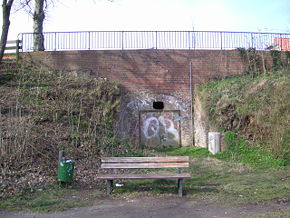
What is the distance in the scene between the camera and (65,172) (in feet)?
24.7

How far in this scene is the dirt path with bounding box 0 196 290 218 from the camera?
18.3 ft

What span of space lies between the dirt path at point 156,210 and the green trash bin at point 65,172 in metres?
1.48

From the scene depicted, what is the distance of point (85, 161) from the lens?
946 cm

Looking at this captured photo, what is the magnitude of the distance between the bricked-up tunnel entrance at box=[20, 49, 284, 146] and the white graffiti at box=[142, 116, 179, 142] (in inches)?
1.9

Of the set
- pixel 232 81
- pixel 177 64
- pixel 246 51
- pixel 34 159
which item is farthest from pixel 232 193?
pixel 246 51

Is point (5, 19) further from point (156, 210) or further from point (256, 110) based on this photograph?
point (256, 110)

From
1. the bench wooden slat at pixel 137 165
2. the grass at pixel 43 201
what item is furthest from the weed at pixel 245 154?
the grass at pixel 43 201

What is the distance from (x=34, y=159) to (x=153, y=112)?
7225mm

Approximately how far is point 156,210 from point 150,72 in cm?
1016

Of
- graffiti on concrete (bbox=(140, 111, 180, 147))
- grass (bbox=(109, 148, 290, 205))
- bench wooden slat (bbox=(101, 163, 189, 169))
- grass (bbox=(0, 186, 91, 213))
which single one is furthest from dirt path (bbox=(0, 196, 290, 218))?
Result: graffiti on concrete (bbox=(140, 111, 180, 147))

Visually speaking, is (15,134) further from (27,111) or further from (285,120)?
(285,120)

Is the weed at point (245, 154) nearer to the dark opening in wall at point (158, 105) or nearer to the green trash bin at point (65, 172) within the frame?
the dark opening in wall at point (158, 105)

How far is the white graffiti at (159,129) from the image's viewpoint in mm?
14766

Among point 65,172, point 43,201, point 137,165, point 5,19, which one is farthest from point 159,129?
point 43,201
